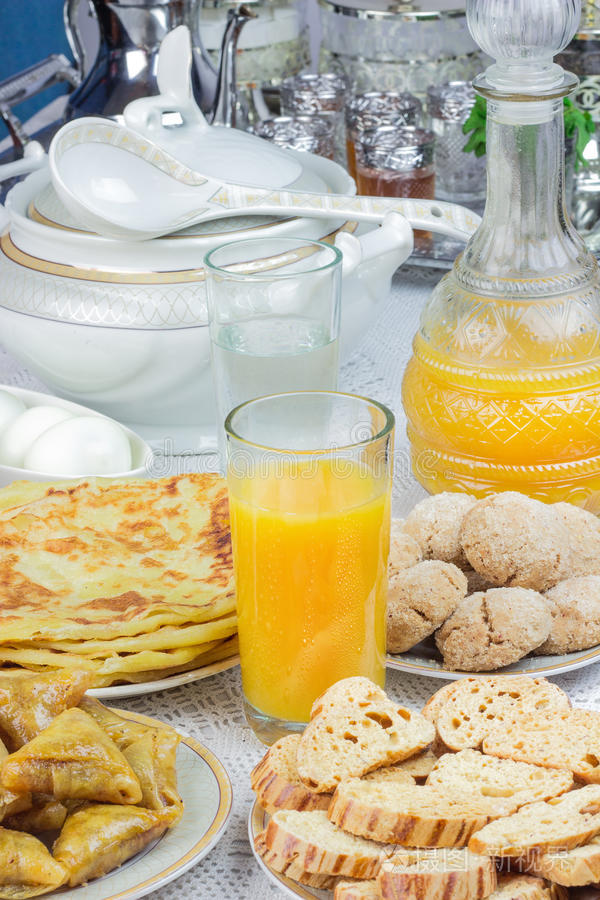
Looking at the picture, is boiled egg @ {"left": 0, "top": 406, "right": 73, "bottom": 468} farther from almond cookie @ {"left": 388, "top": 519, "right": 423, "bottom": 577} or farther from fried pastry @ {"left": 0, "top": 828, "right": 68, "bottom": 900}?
fried pastry @ {"left": 0, "top": 828, "right": 68, "bottom": 900}

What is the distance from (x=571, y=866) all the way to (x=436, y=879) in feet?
0.20

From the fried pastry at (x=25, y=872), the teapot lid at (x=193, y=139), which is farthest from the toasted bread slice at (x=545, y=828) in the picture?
the teapot lid at (x=193, y=139)

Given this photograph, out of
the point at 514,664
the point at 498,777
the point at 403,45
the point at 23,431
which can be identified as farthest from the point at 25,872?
the point at 403,45

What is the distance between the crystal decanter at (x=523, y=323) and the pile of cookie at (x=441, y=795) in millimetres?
291

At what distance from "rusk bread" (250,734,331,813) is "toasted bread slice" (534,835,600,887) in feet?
0.39

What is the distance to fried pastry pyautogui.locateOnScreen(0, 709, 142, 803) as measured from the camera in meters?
0.58

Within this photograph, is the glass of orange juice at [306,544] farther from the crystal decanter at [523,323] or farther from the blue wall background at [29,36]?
the blue wall background at [29,36]

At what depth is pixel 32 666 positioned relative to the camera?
755 mm

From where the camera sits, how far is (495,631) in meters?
0.75

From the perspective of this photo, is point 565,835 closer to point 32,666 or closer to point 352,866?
point 352,866

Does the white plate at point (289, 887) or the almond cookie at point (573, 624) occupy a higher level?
the white plate at point (289, 887)

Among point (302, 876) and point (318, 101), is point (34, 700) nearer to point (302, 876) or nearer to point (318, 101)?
point (302, 876)

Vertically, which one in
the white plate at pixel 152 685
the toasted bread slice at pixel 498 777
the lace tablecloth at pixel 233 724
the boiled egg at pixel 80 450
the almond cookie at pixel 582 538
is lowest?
the lace tablecloth at pixel 233 724

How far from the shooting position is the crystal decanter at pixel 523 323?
36.0 inches
